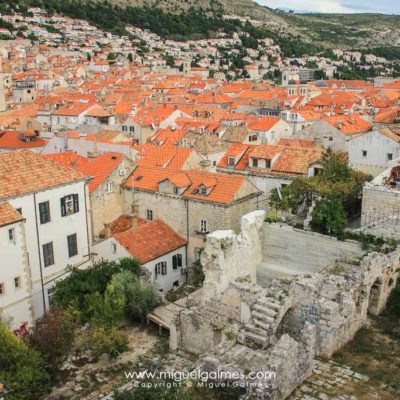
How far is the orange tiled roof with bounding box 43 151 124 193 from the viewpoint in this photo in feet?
106

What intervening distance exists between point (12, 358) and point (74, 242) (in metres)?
12.0

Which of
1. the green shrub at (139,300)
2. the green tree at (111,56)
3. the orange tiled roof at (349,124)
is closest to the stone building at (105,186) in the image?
the green shrub at (139,300)

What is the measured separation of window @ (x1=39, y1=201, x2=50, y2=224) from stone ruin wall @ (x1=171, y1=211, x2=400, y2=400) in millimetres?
8881

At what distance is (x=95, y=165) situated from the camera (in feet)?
111

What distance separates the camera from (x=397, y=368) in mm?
16672

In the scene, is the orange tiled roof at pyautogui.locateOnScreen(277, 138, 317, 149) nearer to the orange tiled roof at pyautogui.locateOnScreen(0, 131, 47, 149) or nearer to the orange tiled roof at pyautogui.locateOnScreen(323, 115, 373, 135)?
the orange tiled roof at pyautogui.locateOnScreen(323, 115, 373, 135)

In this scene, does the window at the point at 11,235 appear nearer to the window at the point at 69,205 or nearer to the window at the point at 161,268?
the window at the point at 69,205

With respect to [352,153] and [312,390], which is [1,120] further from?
[312,390]

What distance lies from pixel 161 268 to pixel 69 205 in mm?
6321

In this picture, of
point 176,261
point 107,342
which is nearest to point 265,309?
point 107,342

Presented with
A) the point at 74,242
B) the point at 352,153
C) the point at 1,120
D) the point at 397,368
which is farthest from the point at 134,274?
the point at 1,120

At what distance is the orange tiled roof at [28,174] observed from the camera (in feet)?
83.2

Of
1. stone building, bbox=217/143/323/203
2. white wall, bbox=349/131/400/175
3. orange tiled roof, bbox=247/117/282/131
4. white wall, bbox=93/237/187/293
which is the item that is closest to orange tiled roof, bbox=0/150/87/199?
white wall, bbox=93/237/187/293

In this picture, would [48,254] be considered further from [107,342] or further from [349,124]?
[349,124]
